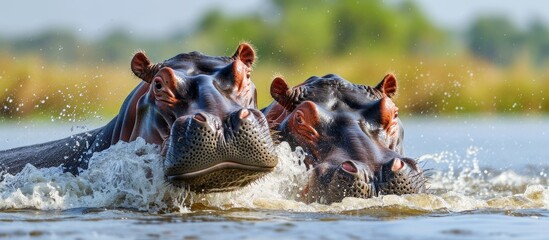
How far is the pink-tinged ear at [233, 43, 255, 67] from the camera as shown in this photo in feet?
26.0

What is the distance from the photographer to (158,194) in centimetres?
717

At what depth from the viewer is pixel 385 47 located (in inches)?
1411

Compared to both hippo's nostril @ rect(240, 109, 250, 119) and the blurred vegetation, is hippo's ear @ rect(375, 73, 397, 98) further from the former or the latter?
the blurred vegetation

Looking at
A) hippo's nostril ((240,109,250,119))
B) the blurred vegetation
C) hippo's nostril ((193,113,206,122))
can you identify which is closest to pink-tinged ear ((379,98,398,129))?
hippo's nostril ((240,109,250,119))

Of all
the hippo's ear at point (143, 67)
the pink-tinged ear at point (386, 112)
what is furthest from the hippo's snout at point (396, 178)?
the hippo's ear at point (143, 67)

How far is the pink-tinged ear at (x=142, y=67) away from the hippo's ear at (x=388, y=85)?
156 centimetres

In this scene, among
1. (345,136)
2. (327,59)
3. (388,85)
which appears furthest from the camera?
(327,59)

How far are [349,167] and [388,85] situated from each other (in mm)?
1542

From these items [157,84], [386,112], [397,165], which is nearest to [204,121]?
[157,84]

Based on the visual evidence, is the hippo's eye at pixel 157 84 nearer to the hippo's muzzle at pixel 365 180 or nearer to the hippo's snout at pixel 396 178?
the hippo's muzzle at pixel 365 180

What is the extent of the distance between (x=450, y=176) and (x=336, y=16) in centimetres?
2737

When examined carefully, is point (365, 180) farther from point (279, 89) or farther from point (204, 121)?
point (279, 89)

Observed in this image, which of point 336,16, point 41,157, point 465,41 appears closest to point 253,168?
point 41,157

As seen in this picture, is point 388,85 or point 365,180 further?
point 388,85
